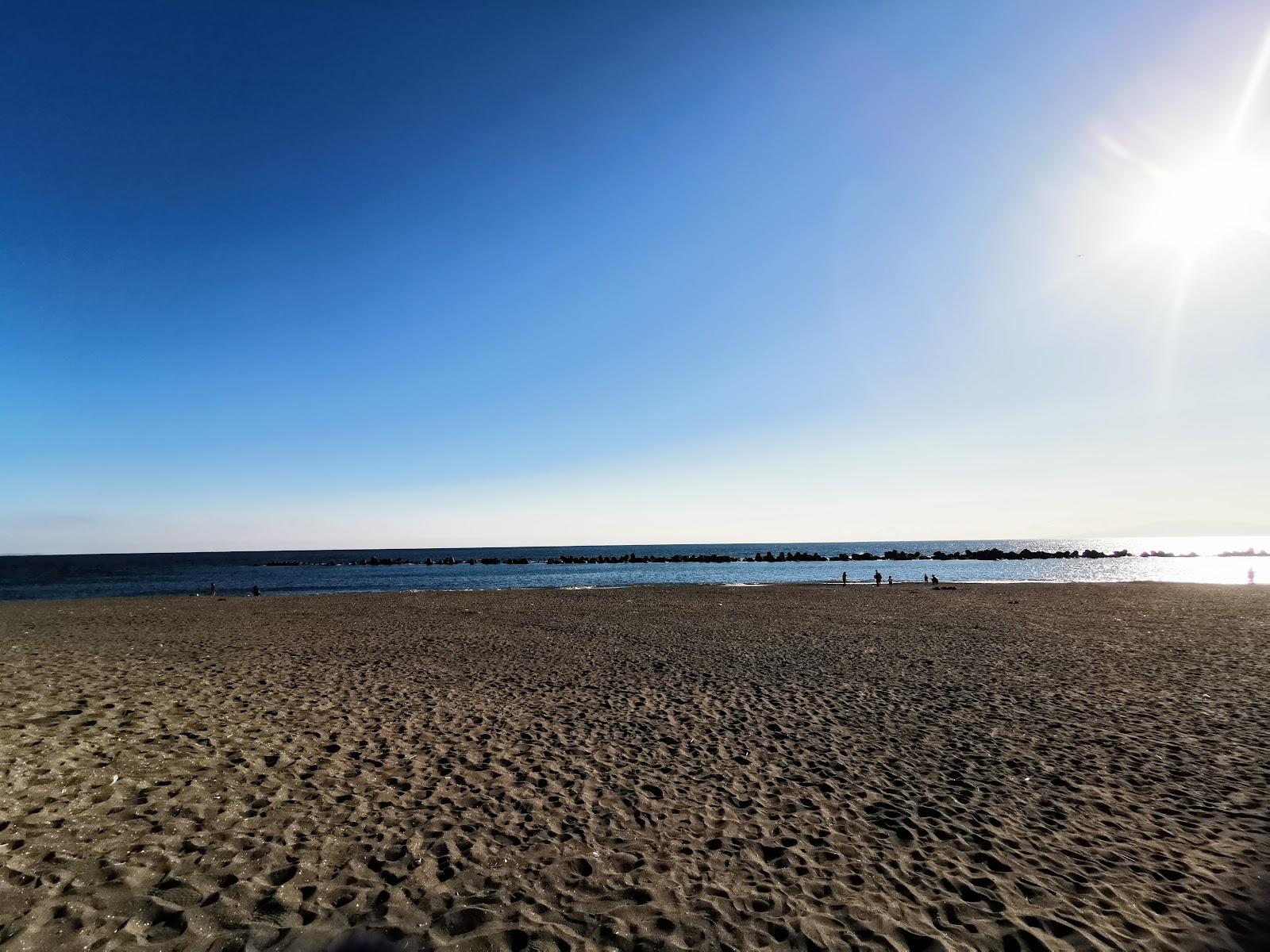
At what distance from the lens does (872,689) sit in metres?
12.7

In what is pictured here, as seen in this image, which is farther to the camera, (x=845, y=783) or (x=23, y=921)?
(x=845, y=783)

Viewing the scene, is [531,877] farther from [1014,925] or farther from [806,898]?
[1014,925]

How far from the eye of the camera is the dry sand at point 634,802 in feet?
16.1

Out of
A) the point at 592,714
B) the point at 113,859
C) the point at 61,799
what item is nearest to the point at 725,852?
the point at 592,714

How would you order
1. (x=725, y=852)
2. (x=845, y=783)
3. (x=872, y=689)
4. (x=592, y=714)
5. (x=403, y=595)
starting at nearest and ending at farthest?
1. (x=725, y=852)
2. (x=845, y=783)
3. (x=592, y=714)
4. (x=872, y=689)
5. (x=403, y=595)

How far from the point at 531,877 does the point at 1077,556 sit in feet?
422

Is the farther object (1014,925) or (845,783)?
(845,783)

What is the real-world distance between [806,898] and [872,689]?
8411 millimetres

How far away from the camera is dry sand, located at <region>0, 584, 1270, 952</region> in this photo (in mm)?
4910

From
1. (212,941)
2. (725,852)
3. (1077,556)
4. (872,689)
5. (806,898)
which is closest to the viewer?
(212,941)

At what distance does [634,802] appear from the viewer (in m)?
7.09

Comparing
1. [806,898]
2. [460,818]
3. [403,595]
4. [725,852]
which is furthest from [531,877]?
[403,595]

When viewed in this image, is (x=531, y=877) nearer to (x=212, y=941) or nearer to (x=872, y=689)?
(x=212, y=941)

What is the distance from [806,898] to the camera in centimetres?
519
